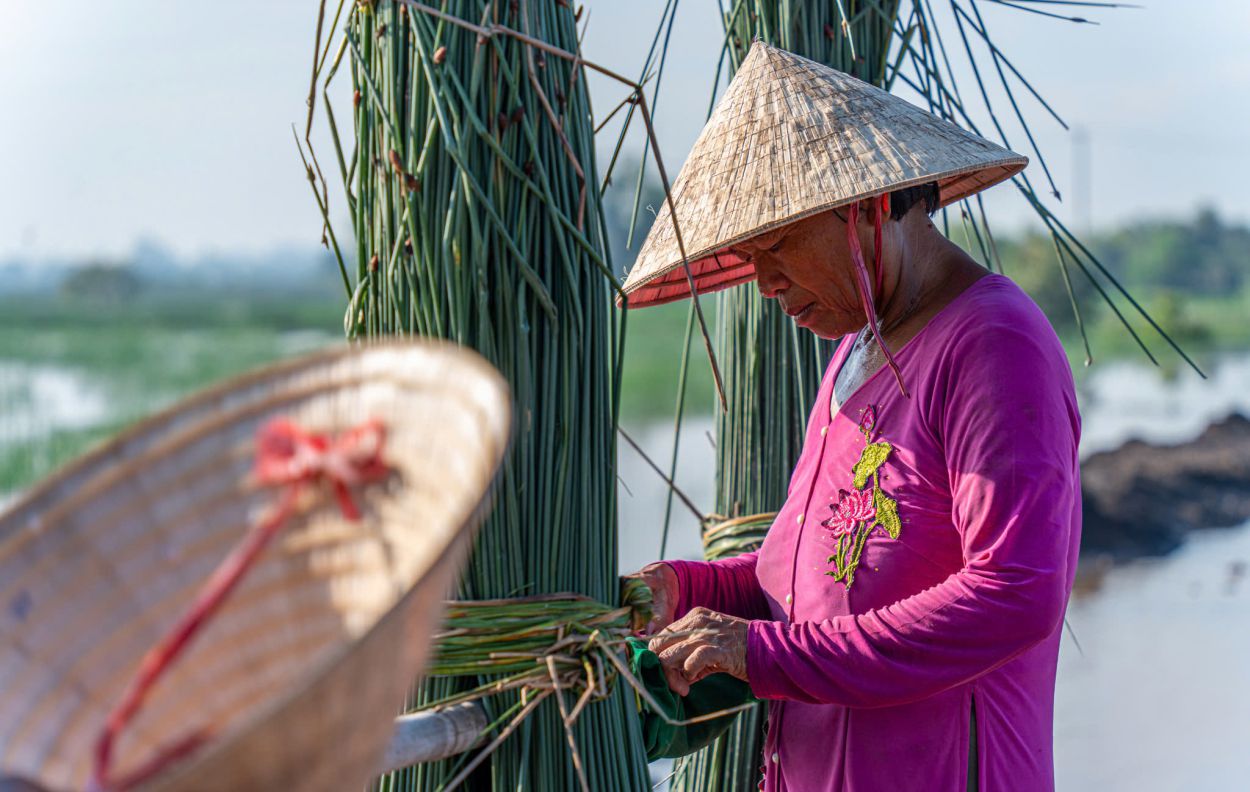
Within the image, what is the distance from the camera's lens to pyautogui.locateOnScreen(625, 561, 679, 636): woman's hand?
5.19ft

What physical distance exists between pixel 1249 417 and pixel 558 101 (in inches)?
418

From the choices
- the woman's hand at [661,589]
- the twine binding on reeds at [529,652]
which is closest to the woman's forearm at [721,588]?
the woman's hand at [661,589]

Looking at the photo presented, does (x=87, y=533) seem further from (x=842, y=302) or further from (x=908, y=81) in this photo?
(x=908, y=81)

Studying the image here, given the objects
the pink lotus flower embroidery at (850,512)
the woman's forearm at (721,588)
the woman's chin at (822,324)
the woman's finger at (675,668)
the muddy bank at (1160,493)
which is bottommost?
the muddy bank at (1160,493)

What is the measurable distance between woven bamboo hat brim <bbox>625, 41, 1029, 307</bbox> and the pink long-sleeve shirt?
167mm

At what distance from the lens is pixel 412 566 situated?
2.67ft

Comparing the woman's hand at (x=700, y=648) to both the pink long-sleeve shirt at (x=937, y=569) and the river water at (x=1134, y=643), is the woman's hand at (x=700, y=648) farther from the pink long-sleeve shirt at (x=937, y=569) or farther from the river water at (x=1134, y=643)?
the river water at (x=1134, y=643)

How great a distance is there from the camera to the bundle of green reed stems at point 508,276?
50.0 inches

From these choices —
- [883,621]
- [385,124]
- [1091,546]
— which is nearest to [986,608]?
[883,621]

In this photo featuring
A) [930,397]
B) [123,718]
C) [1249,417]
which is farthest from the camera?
[1249,417]

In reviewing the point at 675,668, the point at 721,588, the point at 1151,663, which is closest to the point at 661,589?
the point at 721,588

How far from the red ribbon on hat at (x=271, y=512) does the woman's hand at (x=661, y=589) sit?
0.74m

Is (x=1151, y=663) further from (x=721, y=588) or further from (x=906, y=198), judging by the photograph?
(x=906, y=198)

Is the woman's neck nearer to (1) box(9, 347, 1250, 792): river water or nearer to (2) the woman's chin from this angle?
(2) the woman's chin
